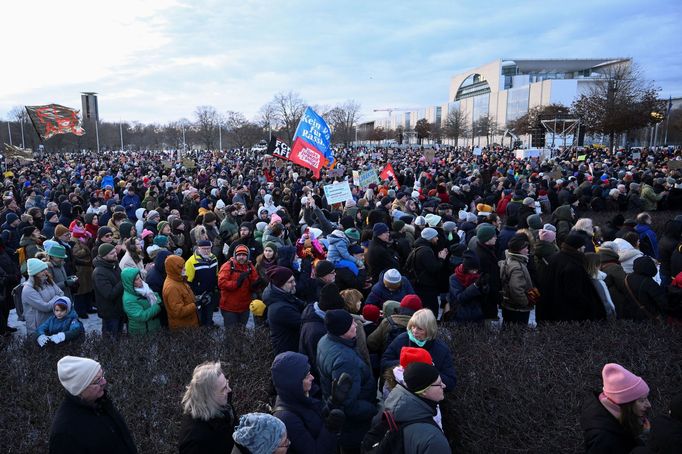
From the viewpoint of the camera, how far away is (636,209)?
1324cm

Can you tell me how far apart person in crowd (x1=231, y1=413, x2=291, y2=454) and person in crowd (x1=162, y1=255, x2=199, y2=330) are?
133 inches

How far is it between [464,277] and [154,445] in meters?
3.62

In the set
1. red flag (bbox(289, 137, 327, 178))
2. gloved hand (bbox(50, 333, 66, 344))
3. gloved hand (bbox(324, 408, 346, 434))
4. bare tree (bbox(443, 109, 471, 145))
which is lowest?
gloved hand (bbox(50, 333, 66, 344))

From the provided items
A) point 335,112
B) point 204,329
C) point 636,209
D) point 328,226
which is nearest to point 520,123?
point 335,112

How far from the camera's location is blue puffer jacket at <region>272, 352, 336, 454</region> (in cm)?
295

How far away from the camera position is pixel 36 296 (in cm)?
539

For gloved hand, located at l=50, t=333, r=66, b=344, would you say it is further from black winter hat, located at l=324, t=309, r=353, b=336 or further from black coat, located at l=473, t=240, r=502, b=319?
black coat, located at l=473, t=240, r=502, b=319

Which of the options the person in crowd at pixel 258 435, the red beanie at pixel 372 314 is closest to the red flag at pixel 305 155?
the red beanie at pixel 372 314

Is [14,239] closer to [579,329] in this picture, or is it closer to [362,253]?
[362,253]

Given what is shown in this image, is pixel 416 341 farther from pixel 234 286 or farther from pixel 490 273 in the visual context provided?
pixel 234 286

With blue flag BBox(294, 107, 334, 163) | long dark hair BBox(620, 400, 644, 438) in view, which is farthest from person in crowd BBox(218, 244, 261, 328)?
blue flag BBox(294, 107, 334, 163)

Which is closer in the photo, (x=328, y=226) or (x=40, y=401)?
(x=40, y=401)

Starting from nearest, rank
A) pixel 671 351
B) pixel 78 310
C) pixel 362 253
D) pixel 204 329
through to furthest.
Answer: pixel 671 351, pixel 204 329, pixel 362 253, pixel 78 310

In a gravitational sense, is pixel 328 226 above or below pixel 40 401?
above
